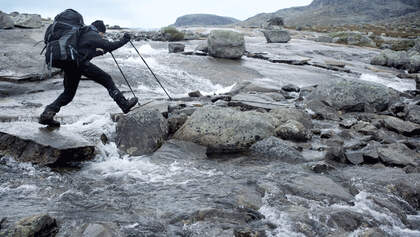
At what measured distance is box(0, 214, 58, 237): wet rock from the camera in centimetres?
468

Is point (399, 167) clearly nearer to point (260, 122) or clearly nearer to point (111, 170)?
point (260, 122)

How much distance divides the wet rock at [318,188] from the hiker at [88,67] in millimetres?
5120

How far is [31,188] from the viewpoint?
6.63 m

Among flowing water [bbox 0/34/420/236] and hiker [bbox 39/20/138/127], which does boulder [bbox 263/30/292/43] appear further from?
hiker [bbox 39/20/138/127]

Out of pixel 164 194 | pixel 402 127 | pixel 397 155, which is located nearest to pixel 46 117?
pixel 164 194

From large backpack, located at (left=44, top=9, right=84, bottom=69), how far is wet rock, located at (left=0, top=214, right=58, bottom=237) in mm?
4293

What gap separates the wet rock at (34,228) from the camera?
15.3 ft

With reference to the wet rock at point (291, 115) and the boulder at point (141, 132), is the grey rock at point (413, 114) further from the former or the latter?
the boulder at point (141, 132)

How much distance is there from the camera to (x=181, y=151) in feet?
29.4

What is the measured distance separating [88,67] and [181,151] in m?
3.30

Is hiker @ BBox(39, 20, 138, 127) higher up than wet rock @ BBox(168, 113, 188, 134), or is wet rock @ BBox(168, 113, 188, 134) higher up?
hiker @ BBox(39, 20, 138, 127)

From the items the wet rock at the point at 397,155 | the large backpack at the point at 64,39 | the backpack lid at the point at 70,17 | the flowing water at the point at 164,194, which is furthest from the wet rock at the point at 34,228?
the wet rock at the point at 397,155

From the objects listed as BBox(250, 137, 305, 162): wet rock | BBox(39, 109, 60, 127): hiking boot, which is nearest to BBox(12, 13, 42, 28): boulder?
BBox(39, 109, 60, 127): hiking boot

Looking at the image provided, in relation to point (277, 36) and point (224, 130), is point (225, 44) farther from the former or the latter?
point (277, 36)
